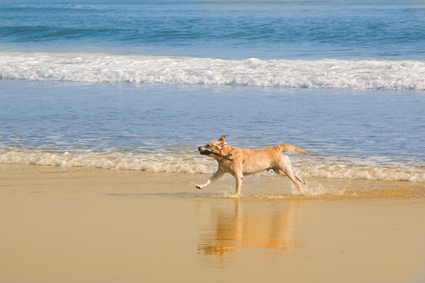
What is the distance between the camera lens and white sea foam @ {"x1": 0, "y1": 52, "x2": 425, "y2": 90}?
17609 mm

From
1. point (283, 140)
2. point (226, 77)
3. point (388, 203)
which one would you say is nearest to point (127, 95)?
point (226, 77)

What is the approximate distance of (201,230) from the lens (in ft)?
22.4

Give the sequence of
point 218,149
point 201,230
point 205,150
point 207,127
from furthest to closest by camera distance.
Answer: point 207,127 < point 218,149 < point 205,150 < point 201,230

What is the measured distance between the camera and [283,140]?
446 inches

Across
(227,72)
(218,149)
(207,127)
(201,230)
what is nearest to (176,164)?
(218,149)

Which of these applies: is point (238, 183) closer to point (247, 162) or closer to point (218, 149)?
point (247, 162)

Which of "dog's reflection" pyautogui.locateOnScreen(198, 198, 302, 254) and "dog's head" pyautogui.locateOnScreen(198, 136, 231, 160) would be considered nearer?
"dog's reflection" pyautogui.locateOnScreen(198, 198, 302, 254)

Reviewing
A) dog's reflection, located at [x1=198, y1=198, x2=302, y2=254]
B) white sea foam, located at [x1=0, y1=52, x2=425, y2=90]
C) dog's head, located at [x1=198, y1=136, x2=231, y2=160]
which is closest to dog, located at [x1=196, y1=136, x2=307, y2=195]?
dog's head, located at [x1=198, y1=136, x2=231, y2=160]

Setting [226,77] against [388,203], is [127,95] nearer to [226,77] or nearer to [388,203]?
[226,77]

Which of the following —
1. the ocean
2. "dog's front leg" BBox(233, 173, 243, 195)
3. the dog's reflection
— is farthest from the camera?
the ocean

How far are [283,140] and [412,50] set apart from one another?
533 inches

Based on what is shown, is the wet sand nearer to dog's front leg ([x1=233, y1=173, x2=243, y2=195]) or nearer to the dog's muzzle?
dog's front leg ([x1=233, y1=173, x2=243, y2=195])

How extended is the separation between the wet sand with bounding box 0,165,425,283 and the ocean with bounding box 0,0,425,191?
95cm

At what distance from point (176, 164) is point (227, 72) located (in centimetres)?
966
